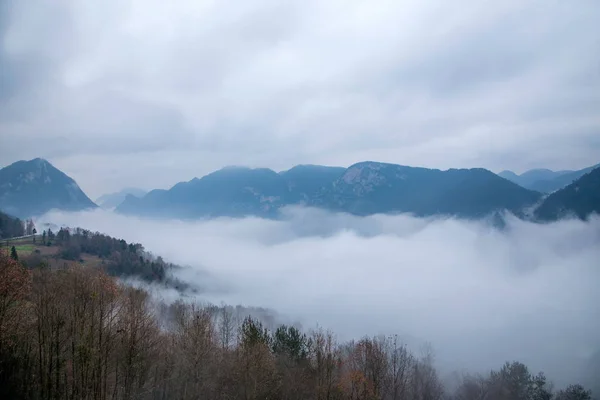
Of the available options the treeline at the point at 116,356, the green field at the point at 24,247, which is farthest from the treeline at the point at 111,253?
the treeline at the point at 116,356

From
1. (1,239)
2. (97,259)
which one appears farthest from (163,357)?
(1,239)

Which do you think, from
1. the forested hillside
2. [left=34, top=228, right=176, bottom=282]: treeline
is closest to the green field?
the forested hillside

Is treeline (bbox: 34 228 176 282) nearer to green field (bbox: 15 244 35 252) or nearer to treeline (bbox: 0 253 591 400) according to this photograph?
green field (bbox: 15 244 35 252)

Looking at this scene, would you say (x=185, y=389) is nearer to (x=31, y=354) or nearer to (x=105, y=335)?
(x=105, y=335)

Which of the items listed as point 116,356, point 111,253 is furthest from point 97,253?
point 116,356

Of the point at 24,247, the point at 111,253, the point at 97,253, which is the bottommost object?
the point at 111,253

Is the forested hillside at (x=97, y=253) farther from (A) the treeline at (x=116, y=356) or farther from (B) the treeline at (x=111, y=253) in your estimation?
(A) the treeline at (x=116, y=356)

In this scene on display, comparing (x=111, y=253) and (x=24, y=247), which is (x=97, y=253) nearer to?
(x=111, y=253)

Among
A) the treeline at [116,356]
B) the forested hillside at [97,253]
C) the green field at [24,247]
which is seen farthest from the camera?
the forested hillside at [97,253]

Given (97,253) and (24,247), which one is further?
(97,253)
